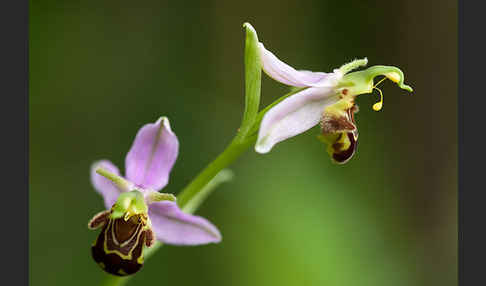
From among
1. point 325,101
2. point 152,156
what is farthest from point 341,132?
point 152,156

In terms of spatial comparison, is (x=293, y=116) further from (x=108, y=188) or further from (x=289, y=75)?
(x=108, y=188)

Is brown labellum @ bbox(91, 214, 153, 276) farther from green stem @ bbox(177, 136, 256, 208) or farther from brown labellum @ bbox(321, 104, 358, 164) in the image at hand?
brown labellum @ bbox(321, 104, 358, 164)

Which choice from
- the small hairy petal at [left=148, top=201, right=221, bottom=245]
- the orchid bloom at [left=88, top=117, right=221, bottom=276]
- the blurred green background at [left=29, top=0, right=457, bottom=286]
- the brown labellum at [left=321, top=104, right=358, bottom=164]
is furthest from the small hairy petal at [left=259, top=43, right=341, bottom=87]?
the blurred green background at [left=29, top=0, right=457, bottom=286]

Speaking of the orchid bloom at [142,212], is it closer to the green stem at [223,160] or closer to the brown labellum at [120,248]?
the brown labellum at [120,248]
